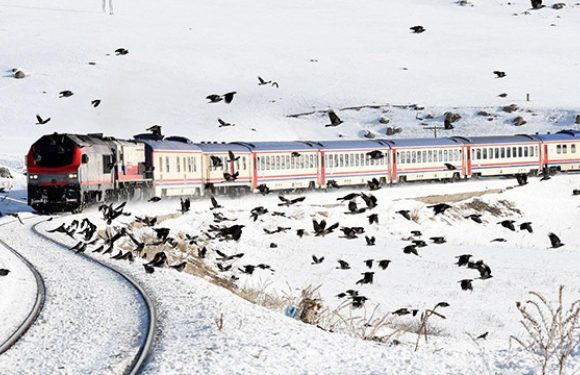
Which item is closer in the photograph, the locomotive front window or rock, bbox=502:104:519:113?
the locomotive front window

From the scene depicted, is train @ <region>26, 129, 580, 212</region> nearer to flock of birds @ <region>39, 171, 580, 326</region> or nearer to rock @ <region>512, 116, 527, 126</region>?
flock of birds @ <region>39, 171, 580, 326</region>

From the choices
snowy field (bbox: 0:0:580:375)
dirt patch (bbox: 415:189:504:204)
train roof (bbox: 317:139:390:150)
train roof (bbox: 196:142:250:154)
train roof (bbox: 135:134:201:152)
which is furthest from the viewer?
train roof (bbox: 317:139:390:150)

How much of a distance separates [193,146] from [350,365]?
1330 inches

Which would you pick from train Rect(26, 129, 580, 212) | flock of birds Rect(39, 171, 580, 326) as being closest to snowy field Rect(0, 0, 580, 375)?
flock of birds Rect(39, 171, 580, 326)

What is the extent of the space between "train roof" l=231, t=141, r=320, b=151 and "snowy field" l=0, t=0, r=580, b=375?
3.14m

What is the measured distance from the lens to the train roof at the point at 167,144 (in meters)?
41.5

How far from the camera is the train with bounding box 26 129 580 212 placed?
34.6 m

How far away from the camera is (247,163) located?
47.1 metres

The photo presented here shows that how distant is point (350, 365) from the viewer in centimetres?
1235

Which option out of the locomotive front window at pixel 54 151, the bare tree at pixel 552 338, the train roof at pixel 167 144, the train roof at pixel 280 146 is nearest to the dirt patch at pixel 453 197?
the train roof at pixel 280 146

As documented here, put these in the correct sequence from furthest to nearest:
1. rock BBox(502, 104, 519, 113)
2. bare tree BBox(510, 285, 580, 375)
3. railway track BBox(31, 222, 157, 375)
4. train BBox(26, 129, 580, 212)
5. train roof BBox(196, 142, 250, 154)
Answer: rock BBox(502, 104, 519, 113) < train roof BBox(196, 142, 250, 154) < train BBox(26, 129, 580, 212) < railway track BBox(31, 222, 157, 375) < bare tree BBox(510, 285, 580, 375)

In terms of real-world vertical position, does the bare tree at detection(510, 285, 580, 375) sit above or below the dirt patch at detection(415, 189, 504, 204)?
above

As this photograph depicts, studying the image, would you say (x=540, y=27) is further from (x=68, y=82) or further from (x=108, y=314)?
(x=108, y=314)

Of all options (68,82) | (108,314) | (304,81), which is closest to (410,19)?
(304,81)
